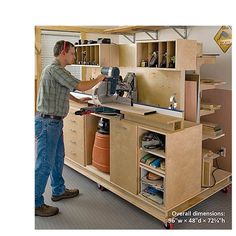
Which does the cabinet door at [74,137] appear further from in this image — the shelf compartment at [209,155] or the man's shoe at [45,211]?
the shelf compartment at [209,155]

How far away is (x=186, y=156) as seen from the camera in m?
2.27

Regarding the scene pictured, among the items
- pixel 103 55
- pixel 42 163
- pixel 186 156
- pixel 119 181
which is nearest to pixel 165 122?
pixel 186 156

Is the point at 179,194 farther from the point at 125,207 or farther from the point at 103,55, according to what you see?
the point at 103,55

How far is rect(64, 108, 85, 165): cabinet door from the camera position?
3045 mm

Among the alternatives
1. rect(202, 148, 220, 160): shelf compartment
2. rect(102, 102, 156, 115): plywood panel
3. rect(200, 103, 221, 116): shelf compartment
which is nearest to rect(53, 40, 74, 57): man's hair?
rect(102, 102, 156, 115): plywood panel

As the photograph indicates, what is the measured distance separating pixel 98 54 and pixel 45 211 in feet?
5.70

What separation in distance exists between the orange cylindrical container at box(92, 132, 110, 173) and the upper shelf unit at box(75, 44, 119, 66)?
83 cm

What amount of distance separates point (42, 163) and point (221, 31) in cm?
184

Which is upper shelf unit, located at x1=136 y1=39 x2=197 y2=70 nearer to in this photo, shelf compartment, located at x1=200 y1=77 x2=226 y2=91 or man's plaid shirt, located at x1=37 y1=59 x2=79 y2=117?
shelf compartment, located at x1=200 y1=77 x2=226 y2=91

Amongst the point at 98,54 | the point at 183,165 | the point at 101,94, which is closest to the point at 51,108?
the point at 101,94

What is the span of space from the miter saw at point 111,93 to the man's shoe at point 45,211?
32.0 inches

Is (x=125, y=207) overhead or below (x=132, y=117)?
below

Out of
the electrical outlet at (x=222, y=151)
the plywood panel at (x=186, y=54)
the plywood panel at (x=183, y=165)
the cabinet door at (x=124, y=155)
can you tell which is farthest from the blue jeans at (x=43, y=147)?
the electrical outlet at (x=222, y=151)

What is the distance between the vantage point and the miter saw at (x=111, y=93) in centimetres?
264
